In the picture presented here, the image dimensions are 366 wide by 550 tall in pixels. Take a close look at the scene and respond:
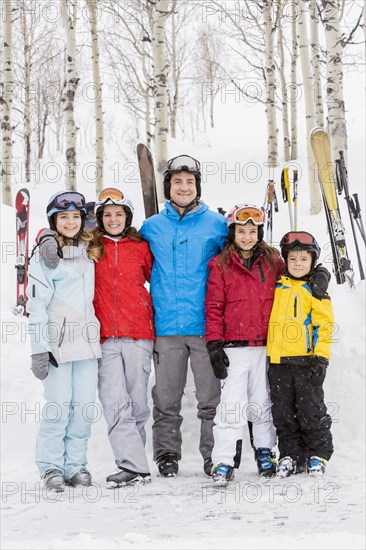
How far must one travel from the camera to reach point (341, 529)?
2980mm

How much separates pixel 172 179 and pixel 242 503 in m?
2.19

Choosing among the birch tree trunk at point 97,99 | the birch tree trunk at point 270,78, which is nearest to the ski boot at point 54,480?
the birch tree trunk at point 97,99

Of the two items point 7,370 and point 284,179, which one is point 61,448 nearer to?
point 7,370

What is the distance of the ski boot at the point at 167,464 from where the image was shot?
13.5 ft

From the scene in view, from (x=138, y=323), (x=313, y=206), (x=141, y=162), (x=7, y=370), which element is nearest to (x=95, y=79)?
(x=313, y=206)

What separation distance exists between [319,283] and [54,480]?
6.90 feet

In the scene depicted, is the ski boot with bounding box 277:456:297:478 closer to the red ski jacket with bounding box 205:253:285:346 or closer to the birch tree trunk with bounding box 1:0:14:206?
the red ski jacket with bounding box 205:253:285:346

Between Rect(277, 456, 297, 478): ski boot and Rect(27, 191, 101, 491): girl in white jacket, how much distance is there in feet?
4.04

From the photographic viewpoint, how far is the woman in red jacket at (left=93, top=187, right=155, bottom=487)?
396 cm

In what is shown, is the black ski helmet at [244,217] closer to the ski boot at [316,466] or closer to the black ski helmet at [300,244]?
the black ski helmet at [300,244]

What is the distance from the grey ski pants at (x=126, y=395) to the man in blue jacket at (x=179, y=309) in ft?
0.48

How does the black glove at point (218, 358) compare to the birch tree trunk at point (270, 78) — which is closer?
the black glove at point (218, 358)

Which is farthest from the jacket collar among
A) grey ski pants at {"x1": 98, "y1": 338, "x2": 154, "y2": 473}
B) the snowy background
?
the snowy background

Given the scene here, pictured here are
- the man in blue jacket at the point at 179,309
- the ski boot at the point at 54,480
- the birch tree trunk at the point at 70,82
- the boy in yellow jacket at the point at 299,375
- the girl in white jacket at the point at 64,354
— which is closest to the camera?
the ski boot at the point at 54,480
